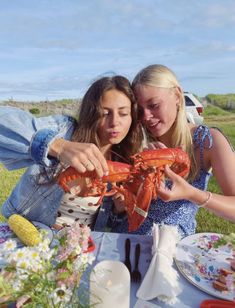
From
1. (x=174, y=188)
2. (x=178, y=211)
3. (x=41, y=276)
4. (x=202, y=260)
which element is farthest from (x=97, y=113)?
(x=41, y=276)

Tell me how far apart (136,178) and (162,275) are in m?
0.56

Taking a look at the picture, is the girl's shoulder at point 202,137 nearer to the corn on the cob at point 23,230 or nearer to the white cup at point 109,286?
the corn on the cob at point 23,230

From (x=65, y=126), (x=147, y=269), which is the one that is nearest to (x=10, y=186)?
(x=65, y=126)

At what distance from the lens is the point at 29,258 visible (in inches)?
34.0

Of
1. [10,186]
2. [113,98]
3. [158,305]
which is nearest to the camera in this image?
[158,305]

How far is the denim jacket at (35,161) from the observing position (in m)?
1.77

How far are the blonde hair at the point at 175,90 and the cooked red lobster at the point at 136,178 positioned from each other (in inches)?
15.0

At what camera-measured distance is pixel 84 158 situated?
1.57 metres

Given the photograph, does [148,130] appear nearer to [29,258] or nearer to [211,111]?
[29,258]

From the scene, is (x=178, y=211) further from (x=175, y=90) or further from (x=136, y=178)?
(x=175, y=90)

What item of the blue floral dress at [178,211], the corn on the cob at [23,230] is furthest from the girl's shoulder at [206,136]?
the corn on the cob at [23,230]

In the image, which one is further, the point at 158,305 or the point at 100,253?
the point at 100,253

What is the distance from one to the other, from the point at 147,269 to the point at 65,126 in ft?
3.89

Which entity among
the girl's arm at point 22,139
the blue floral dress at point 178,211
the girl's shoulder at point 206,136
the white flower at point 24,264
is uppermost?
the girl's arm at point 22,139
